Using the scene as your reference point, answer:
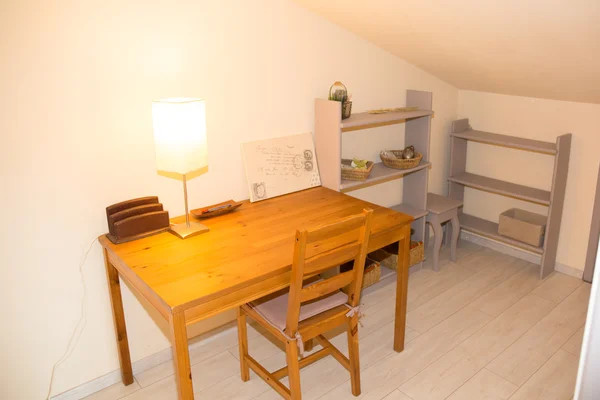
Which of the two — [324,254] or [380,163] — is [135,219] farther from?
[380,163]

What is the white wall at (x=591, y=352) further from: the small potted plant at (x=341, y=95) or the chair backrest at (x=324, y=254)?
the small potted plant at (x=341, y=95)

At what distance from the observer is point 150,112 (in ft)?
7.73

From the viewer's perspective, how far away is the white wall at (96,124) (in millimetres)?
2037

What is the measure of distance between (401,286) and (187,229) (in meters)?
1.12

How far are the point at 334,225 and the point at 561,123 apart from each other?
2248mm

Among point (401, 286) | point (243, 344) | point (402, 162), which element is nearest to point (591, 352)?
point (401, 286)

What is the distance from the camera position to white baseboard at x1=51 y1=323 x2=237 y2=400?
239cm

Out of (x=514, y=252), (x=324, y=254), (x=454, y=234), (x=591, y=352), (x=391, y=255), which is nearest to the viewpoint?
(x=591, y=352)

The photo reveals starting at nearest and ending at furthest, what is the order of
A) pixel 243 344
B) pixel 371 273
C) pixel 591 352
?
pixel 591 352
pixel 243 344
pixel 371 273

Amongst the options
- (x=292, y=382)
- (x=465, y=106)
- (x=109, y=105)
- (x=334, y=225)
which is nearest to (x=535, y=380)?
(x=292, y=382)

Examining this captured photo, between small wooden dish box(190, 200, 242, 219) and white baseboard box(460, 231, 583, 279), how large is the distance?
221cm

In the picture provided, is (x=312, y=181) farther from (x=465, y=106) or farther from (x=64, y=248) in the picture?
(x=465, y=106)

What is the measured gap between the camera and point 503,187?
358cm

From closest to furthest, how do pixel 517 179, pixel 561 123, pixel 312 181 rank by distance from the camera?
pixel 312 181
pixel 561 123
pixel 517 179
